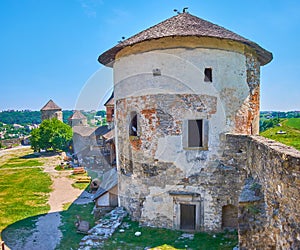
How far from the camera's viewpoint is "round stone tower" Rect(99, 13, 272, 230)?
9445 mm

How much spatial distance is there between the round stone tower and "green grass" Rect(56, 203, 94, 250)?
9.08 feet

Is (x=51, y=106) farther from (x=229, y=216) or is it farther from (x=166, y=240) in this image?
(x=229, y=216)

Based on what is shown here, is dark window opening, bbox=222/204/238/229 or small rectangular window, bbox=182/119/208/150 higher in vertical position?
small rectangular window, bbox=182/119/208/150

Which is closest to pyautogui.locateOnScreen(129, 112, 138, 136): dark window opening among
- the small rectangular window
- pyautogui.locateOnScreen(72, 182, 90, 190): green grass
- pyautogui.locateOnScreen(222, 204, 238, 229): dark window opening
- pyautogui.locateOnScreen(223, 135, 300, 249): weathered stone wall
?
the small rectangular window

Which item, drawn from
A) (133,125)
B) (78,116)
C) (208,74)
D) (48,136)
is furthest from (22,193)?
(78,116)

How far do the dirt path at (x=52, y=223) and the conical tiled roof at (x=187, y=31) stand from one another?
304 inches

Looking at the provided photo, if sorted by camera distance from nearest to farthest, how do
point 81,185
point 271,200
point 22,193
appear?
point 271,200 < point 22,193 < point 81,185

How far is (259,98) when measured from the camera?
11328 mm

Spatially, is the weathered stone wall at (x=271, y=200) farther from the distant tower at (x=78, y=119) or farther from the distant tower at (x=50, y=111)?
the distant tower at (x=50, y=111)

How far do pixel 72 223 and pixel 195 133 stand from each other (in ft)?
22.5

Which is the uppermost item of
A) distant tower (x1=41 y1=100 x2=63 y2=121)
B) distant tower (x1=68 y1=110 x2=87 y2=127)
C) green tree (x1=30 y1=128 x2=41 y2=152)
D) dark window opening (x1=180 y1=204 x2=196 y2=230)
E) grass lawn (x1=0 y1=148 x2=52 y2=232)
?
distant tower (x1=41 y1=100 x2=63 y2=121)

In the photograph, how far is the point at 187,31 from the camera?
907 centimetres

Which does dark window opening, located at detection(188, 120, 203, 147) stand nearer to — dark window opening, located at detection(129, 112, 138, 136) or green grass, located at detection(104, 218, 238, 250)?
dark window opening, located at detection(129, 112, 138, 136)

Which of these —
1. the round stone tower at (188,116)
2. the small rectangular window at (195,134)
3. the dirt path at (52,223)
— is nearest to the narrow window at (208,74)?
the round stone tower at (188,116)
